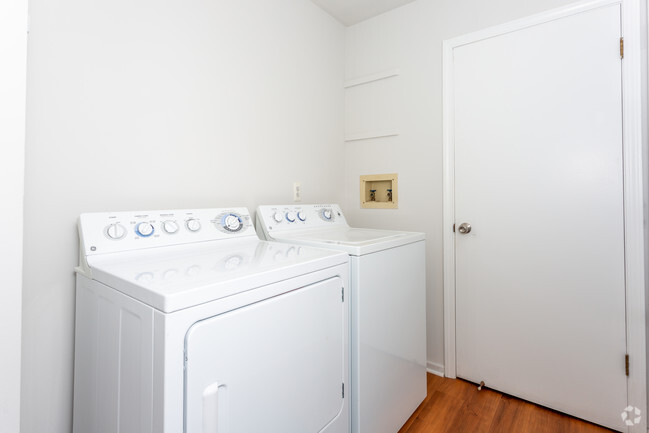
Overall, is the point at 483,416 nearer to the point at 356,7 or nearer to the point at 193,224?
the point at 193,224

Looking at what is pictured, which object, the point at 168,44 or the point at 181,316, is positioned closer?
the point at 181,316

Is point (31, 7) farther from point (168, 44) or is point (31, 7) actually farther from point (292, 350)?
point (292, 350)

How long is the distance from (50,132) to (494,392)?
2.48 m

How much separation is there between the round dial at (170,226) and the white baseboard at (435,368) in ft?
5.89

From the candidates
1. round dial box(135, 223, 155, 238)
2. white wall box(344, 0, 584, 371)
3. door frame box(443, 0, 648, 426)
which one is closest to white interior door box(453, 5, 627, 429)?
Result: door frame box(443, 0, 648, 426)

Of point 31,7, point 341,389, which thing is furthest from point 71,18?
point 341,389

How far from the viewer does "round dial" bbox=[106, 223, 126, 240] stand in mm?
Result: 1105

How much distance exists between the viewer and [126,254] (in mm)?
1100

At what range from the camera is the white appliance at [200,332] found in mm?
729

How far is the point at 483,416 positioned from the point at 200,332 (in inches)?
64.0

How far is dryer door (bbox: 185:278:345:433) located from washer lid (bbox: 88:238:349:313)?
0.07 metres

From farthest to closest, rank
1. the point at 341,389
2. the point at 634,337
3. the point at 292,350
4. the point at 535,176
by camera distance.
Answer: the point at 535,176 → the point at 634,337 → the point at 341,389 → the point at 292,350

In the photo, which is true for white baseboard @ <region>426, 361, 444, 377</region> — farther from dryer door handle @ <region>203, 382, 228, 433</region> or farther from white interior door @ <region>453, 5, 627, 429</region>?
dryer door handle @ <region>203, 382, 228, 433</region>

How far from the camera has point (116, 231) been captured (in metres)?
1.12
